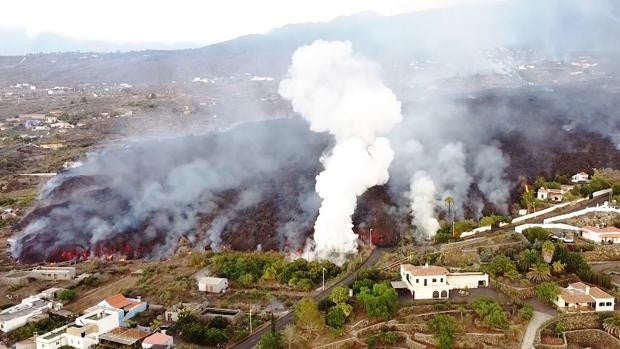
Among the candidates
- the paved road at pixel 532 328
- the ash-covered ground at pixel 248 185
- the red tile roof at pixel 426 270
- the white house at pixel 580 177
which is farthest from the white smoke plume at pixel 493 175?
the paved road at pixel 532 328

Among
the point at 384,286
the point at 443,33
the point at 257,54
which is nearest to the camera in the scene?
the point at 384,286

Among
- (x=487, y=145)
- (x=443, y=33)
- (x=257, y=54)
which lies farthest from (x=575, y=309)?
(x=257, y=54)

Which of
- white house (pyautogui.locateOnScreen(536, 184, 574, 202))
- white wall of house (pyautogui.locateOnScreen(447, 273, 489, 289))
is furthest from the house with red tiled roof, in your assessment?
white house (pyautogui.locateOnScreen(536, 184, 574, 202))

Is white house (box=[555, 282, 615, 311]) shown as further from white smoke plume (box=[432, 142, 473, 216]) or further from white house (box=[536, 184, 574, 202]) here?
white house (box=[536, 184, 574, 202])

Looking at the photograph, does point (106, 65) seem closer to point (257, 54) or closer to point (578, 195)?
point (257, 54)

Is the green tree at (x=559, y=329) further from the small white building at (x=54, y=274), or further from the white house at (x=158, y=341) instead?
the small white building at (x=54, y=274)

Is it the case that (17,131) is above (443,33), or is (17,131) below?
below
